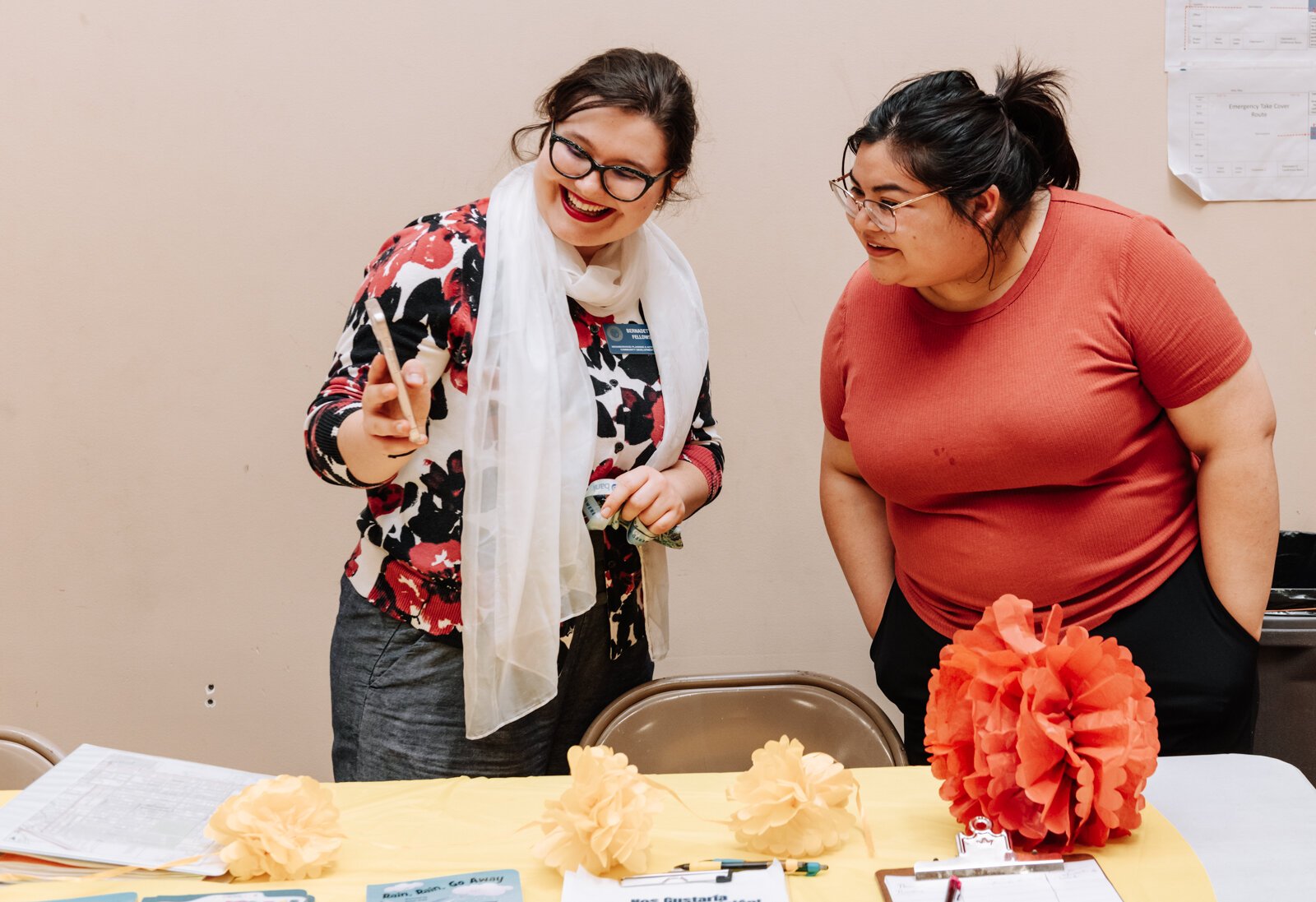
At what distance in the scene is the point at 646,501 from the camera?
1587 millimetres

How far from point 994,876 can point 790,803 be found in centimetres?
22

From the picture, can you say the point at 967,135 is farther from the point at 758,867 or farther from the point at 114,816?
the point at 114,816

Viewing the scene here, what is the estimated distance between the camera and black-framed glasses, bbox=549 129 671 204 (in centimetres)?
155

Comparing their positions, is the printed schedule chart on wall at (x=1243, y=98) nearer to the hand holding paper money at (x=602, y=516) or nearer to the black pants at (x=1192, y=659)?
the black pants at (x=1192, y=659)

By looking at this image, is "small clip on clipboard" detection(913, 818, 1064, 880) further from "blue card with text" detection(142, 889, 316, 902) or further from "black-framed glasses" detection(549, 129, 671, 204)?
"black-framed glasses" detection(549, 129, 671, 204)

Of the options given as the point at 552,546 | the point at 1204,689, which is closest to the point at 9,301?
the point at 552,546

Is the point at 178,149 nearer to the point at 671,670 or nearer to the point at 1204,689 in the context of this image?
the point at 671,670

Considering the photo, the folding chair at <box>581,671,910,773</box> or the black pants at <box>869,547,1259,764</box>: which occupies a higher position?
the black pants at <box>869,547,1259,764</box>

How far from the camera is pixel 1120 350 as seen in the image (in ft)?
4.95

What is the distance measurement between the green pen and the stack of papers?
20.9 inches

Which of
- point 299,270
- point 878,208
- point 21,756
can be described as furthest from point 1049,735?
point 299,270

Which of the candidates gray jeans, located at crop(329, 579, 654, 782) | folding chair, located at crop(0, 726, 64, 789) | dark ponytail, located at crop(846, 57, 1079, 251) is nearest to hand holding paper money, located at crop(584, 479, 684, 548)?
gray jeans, located at crop(329, 579, 654, 782)

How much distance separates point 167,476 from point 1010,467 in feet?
6.48

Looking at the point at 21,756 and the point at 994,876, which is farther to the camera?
the point at 21,756
